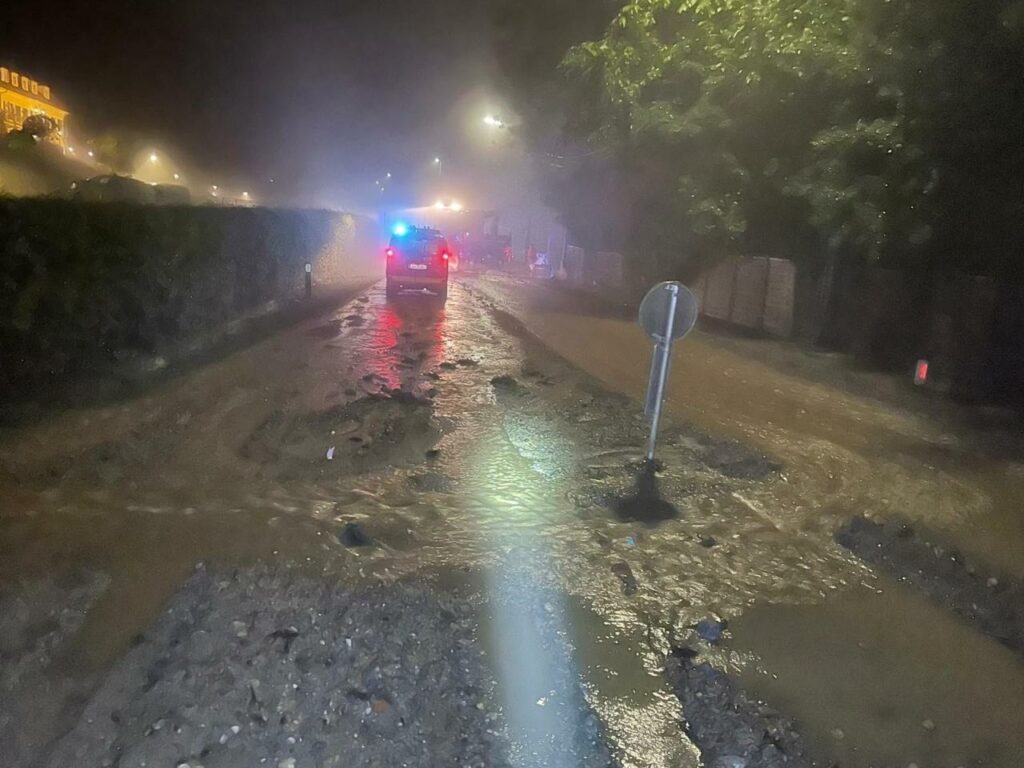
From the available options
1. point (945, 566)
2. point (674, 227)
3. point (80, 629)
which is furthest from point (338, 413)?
point (674, 227)

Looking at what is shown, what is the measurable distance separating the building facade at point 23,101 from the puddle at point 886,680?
6862 centimetres

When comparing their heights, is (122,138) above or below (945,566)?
above

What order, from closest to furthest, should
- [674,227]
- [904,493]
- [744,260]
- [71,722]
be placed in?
[71,722]
[904,493]
[744,260]
[674,227]

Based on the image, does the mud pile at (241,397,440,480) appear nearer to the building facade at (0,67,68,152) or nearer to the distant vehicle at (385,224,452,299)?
the distant vehicle at (385,224,452,299)

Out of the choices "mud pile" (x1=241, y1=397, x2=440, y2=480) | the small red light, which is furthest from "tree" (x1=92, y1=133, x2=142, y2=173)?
the small red light

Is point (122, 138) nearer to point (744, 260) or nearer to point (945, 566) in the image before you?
point (744, 260)

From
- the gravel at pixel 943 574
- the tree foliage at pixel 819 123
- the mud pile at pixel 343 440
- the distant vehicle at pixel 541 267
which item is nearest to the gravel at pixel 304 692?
the mud pile at pixel 343 440

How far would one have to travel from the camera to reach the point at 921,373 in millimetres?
12805

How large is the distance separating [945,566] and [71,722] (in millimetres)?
6013

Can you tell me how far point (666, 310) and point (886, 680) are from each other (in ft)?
11.2

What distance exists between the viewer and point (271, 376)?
11352mm

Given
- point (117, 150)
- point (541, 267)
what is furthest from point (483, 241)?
point (117, 150)

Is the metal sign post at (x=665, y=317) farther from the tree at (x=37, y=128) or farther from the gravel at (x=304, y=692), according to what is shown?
the tree at (x=37, y=128)

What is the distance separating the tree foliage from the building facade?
183 feet
